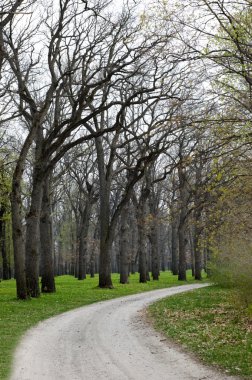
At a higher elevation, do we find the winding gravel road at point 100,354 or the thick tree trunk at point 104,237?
the thick tree trunk at point 104,237

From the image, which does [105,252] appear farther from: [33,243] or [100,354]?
[100,354]

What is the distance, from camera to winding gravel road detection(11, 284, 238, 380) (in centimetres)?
799

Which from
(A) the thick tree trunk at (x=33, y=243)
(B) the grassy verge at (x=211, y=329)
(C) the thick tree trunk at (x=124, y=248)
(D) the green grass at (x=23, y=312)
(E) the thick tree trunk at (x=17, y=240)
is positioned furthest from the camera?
(C) the thick tree trunk at (x=124, y=248)

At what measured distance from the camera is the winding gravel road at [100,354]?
799 centimetres

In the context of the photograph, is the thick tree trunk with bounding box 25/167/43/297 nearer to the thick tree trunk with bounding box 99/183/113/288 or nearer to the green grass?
the green grass

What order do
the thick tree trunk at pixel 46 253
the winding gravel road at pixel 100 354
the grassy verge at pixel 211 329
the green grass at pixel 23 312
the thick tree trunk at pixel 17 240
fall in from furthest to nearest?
the thick tree trunk at pixel 46 253
the thick tree trunk at pixel 17 240
the green grass at pixel 23 312
the grassy verge at pixel 211 329
the winding gravel road at pixel 100 354

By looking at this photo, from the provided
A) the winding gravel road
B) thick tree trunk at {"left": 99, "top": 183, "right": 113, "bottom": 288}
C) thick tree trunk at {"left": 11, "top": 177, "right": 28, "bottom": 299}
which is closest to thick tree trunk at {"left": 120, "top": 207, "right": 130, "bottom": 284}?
thick tree trunk at {"left": 99, "top": 183, "right": 113, "bottom": 288}

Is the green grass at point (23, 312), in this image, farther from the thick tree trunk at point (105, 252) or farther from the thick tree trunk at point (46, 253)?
the thick tree trunk at point (105, 252)

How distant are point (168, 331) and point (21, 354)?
14.2 ft

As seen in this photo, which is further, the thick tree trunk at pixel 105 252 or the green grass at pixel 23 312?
the thick tree trunk at pixel 105 252

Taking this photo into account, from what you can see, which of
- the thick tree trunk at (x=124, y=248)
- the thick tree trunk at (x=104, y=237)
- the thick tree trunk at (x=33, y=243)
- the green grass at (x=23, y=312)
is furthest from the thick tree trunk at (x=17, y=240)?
the thick tree trunk at (x=124, y=248)

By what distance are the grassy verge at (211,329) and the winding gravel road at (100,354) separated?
434mm

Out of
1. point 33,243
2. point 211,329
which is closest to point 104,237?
point 33,243

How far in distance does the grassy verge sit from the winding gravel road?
434mm
